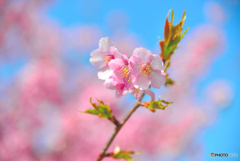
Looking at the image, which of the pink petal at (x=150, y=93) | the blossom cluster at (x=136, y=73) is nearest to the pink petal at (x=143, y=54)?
the blossom cluster at (x=136, y=73)

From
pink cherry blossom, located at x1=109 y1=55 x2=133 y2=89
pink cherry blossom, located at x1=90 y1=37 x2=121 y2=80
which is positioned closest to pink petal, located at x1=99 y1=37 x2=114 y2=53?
pink cherry blossom, located at x1=90 y1=37 x2=121 y2=80

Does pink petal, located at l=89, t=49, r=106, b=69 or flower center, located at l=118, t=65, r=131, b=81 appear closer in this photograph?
flower center, located at l=118, t=65, r=131, b=81

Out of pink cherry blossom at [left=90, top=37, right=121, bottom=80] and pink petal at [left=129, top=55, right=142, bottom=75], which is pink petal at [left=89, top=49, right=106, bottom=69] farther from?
pink petal at [left=129, top=55, right=142, bottom=75]

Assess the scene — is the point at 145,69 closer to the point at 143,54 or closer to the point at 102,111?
the point at 143,54

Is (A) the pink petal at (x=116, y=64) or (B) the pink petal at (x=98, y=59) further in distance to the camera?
(B) the pink petal at (x=98, y=59)

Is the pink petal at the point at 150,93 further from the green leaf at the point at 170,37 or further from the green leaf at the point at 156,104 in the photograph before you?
the green leaf at the point at 170,37

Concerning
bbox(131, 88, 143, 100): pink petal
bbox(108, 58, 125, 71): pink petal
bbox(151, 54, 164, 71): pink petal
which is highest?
bbox(151, 54, 164, 71): pink petal

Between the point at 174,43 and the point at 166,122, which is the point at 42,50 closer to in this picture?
the point at 166,122

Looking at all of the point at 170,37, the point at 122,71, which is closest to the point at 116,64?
the point at 122,71
